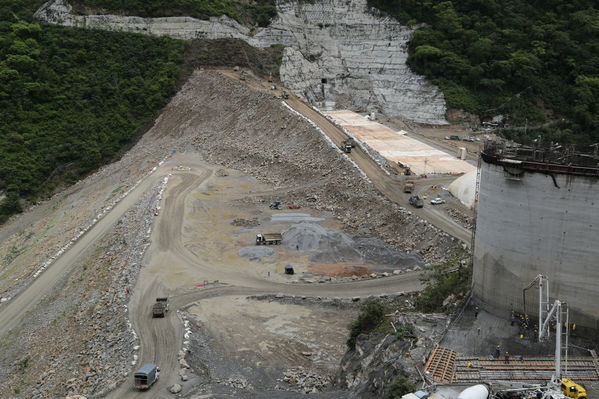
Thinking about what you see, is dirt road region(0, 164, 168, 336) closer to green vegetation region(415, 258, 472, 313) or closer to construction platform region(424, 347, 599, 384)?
green vegetation region(415, 258, 472, 313)

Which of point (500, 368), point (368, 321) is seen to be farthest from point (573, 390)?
point (368, 321)

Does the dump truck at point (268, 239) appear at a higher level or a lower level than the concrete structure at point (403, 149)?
lower

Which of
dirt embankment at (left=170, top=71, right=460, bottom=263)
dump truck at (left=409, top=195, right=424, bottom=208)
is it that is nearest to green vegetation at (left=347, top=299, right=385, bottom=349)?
dirt embankment at (left=170, top=71, right=460, bottom=263)

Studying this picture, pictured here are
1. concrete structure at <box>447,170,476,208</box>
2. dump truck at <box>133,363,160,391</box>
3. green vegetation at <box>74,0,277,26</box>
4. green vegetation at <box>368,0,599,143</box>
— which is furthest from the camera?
green vegetation at <box>368,0,599,143</box>

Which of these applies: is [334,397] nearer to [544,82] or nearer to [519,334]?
[519,334]

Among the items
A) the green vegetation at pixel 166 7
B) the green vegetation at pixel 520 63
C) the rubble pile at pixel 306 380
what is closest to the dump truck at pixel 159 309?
the rubble pile at pixel 306 380

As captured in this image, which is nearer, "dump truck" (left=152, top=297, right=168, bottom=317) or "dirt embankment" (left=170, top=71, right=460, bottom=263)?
"dump truck" (left=152, top=297, right=168, bottom=317)

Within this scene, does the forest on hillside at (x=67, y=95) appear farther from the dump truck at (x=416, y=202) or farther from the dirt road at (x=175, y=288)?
the dump truck at (x=416, y=202)
